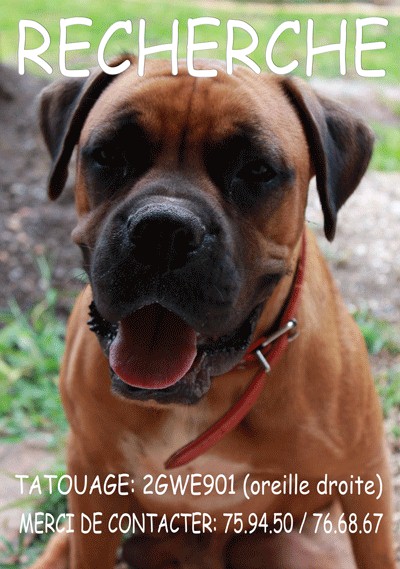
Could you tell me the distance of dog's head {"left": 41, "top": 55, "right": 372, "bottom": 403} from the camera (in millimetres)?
1746

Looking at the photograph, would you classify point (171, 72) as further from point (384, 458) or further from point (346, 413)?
point (384, 458)

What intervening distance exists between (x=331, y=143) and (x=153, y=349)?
0.60 m

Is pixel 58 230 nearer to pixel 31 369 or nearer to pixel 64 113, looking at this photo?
pixel 31 369

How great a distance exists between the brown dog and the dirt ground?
1.21 metres

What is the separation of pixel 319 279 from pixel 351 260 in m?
1.84

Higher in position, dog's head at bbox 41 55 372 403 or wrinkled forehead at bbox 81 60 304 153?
wrinkled forehead at bbox 81 60 304 153

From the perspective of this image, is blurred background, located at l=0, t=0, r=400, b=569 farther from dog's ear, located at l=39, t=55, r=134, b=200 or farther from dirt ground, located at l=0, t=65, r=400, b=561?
dog's ear, located at l=39, t=55, r=134, b=200

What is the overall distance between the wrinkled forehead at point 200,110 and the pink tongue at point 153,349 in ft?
1.24

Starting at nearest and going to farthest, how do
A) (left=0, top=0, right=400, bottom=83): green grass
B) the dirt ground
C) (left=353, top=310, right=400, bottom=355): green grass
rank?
(left=353, top=310, right=400, bottom=355): green grass → the dirt ground → (left=0, top=0, right=400, bottom=83): green grass

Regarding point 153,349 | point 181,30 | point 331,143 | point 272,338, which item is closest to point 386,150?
point 331,143

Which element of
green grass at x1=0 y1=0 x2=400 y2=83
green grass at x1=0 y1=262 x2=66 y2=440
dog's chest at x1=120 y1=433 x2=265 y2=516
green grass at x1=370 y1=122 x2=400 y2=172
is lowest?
green grass at x1=0 y1=0 x2=400 y2=83

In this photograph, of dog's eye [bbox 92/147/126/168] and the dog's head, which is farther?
dog's eye [bbox 92/147/126/168]

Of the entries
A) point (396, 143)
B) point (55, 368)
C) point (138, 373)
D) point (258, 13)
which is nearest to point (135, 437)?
point (138, 373)

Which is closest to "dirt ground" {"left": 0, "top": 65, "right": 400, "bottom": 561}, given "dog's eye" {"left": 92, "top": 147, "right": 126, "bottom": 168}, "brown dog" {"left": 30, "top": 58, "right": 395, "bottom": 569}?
"brown dog" {"left": 30, "top": 58, "right": 395, "bottom": 569}
